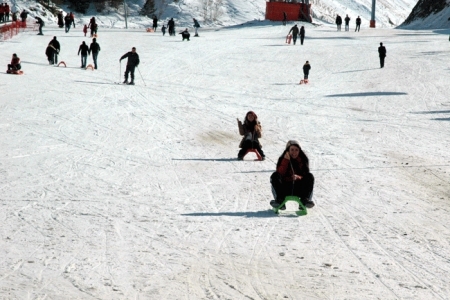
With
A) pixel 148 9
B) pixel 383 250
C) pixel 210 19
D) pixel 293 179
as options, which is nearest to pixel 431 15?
pixel 210 19

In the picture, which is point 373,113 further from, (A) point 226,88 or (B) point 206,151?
(B) point 206,151

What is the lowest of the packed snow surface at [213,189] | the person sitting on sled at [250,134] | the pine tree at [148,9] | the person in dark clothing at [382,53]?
the packed snow surface at [213,189]

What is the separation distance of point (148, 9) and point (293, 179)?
230 ft

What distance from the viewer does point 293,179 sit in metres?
10.8

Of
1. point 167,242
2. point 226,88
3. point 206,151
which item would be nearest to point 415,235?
point 167,242

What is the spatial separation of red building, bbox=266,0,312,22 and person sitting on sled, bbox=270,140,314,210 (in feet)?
169

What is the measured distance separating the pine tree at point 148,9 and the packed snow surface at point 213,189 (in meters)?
46.6

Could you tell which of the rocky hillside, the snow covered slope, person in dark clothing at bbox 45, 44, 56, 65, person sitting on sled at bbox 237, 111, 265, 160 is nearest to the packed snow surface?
person sitting on sled at bbox 237, 111, 265, 160

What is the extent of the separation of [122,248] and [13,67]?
78.0 ft

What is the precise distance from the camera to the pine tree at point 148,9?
256ft

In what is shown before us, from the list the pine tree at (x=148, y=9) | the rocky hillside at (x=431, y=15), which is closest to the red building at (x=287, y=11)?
the rocky hillside at (x=431, y=15)

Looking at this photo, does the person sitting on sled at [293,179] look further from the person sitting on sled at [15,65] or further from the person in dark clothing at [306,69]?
the person sitting on sled at [15,65]

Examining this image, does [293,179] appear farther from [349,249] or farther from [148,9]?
[148,9]

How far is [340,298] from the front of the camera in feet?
24.5
